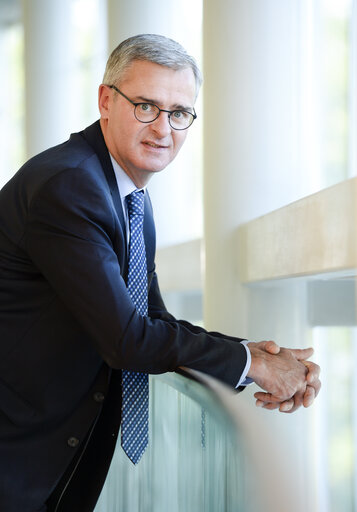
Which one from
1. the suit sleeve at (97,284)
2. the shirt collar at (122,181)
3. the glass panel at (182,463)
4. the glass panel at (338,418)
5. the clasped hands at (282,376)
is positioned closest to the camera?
the glass panel at (182,463)

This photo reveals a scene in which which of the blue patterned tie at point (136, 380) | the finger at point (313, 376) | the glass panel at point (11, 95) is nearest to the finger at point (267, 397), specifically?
the finger at point (313, 376)

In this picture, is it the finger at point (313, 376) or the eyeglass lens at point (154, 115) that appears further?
the eyeglass lens at point (154, 115)

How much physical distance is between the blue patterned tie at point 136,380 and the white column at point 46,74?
14.8 ft

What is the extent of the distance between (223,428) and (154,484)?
0.80 m

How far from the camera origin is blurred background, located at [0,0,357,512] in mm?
3328

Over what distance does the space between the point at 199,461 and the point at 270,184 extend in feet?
6.48

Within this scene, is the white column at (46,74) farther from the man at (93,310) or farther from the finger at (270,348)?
the finger at (270,348)

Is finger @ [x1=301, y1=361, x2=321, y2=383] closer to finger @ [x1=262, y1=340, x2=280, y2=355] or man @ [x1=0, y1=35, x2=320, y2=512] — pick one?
man @ [x1=0, y1=35, x2=320, y2=512]

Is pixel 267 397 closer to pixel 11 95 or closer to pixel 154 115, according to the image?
pixel 154 115

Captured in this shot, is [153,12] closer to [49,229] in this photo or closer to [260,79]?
[260,79]

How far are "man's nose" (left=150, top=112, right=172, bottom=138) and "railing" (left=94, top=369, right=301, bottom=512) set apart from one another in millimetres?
688

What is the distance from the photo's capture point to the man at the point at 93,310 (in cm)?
202

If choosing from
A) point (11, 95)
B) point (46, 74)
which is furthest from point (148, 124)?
point (11, 95)

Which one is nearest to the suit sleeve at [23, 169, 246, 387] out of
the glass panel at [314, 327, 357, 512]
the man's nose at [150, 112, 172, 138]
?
the man's nose at [150, 112, 172, 138]
